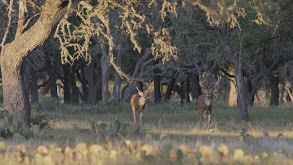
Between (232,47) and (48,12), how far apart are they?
12095 mm

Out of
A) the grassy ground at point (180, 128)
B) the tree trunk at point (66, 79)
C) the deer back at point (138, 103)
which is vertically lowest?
the grassy ground at point (180, 128)

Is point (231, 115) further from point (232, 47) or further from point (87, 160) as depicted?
point (87, 160)

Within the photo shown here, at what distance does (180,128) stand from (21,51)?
591 cm

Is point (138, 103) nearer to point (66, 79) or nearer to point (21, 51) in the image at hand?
point (21, 51)

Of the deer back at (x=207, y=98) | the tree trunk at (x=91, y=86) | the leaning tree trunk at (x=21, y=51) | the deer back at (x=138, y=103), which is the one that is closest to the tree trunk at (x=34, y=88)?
the tree trunk at (x=91, y=86)

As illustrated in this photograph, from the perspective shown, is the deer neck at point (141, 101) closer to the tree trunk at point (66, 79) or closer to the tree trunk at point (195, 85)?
the tree trunk at point (195, 85)

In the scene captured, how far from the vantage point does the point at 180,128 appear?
17953 mm

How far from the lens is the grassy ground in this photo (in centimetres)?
1097

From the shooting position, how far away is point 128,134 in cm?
1303

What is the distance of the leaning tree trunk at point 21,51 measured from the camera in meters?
15.5

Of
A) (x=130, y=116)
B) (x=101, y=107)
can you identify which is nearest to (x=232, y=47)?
(x=130, y=116)

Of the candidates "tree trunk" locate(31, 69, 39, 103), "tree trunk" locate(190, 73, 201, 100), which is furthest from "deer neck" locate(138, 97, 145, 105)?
"tree trunk" locate(31, 69, 39, 103)

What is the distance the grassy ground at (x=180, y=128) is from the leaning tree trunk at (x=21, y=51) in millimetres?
1385

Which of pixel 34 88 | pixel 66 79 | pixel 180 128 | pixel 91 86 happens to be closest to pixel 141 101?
pixel 180 128
